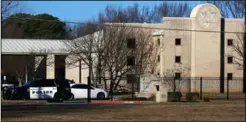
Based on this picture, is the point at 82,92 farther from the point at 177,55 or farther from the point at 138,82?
the point at 177,55

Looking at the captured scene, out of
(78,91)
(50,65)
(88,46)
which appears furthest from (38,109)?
(50,65)

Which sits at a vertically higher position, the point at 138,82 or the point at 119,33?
the point at 119,33

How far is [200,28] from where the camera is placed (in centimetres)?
6028

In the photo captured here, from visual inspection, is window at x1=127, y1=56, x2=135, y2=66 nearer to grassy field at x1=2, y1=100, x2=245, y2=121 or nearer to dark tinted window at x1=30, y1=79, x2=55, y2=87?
dark tinted window at x1=30, y1=79, x2=55, y2=87

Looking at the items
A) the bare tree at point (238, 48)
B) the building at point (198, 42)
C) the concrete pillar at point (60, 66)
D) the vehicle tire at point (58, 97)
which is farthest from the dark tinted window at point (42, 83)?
the concrete pillar at point (60, 66)

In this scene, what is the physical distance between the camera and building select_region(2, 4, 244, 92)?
6025 centimetres

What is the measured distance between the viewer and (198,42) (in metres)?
60.9

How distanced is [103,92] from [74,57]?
66.1ft

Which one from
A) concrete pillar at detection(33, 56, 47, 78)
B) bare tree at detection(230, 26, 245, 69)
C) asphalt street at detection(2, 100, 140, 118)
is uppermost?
bare tree at detection(230, 26, 245, 69)

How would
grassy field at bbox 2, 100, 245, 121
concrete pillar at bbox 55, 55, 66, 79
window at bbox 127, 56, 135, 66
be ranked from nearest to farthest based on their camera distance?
grassy field at bbox 2, 100, 245, 121 → window at bbox 127, 56, 135, 66 → concrete pillar at bbox 55, 55, 66, 79

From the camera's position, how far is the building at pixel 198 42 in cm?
6025

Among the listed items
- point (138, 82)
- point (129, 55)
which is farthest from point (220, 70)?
point (138, 82)

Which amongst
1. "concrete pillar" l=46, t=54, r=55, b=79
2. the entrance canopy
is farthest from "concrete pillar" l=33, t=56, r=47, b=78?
the entrance canopy

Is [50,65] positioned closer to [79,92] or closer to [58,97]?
[79,92]
